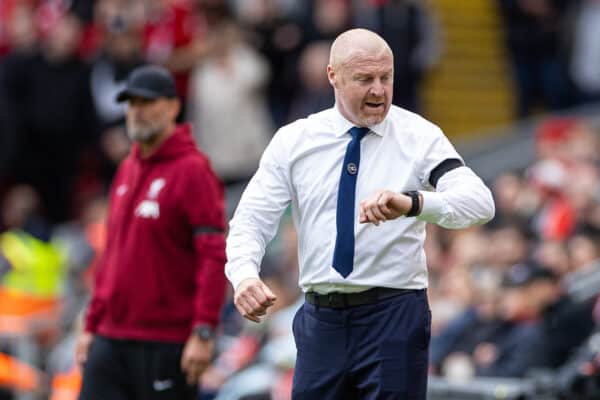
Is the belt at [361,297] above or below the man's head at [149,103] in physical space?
below

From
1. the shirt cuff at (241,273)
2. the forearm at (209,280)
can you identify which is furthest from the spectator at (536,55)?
the shirt cuff at (241,273)

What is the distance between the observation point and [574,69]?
17.0m

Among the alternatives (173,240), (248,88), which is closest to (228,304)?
(248,88)

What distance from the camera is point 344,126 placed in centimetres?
650

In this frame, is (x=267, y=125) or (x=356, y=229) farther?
(x=267, y=125)

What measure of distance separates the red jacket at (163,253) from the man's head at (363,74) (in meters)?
1.58

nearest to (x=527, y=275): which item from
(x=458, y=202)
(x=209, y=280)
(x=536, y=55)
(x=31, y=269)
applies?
(x=209, y=280)

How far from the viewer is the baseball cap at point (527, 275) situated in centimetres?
1037

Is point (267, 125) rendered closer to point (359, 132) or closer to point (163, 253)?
point (163, 253)

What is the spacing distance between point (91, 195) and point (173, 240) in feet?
29.4

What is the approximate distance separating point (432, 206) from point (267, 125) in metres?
9.71

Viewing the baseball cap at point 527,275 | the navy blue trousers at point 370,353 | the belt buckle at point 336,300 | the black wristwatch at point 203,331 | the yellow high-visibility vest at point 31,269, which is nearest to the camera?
the navy blue trousers at point 370,353

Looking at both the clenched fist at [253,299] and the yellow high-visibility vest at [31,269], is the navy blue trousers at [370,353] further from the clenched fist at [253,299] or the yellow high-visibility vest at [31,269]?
the yellow high-visibility vest at [31,269]

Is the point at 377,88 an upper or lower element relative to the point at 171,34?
upper
